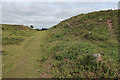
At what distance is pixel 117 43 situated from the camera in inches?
486

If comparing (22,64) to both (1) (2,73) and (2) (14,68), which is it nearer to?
(2) (14,68)

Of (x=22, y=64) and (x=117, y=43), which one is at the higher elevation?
(x=117, y=43)

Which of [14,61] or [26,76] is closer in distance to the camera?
[26,76]

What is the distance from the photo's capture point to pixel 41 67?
28.2 feet

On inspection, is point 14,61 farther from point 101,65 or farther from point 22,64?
point 101,65

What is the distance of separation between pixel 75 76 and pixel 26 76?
3.83m

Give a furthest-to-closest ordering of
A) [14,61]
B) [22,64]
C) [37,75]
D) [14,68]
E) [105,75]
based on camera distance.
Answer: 1. [14,61]
2. [22,64]
3. [14,68]
4. [37,75]
5. [105,75]

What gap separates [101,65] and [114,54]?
2.92 metres

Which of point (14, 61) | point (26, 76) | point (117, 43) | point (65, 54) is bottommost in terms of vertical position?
point (26, 76)

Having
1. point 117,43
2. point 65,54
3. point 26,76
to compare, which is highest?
point 117,43

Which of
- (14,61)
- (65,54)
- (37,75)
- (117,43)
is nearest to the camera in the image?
(37,75)

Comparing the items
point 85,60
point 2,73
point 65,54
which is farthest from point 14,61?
point 85,60

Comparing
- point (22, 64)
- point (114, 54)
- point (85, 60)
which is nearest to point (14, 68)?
point (22, 64)

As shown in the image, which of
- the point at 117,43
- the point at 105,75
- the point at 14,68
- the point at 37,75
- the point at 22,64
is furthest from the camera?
the point at 117,43
